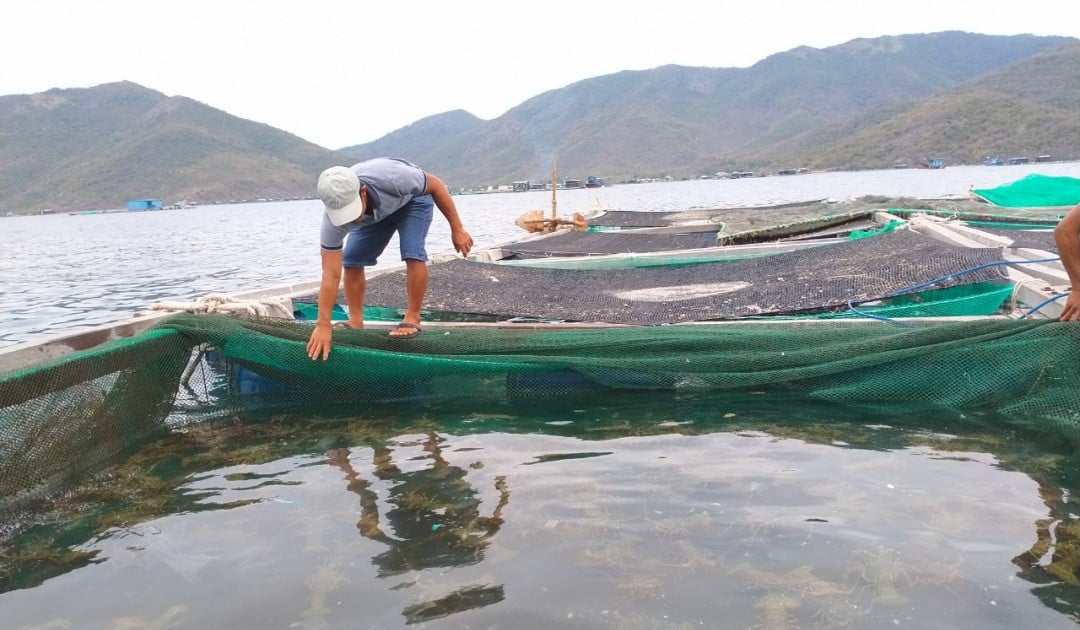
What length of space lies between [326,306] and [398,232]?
90 centimetres

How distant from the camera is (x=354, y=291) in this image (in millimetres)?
4980

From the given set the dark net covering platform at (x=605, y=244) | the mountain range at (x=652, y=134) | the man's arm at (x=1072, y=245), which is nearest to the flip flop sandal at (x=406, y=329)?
the man's arm at (x=1072, y=245)

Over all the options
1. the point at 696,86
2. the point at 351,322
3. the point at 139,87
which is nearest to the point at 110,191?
the point at 139,87

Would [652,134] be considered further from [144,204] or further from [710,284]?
[710,284]

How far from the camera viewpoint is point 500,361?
4258mm

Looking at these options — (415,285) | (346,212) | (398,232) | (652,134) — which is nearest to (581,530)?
(346,212)

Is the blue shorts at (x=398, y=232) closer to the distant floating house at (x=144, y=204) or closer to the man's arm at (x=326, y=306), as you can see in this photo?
the man's arm at (x=326, y=306)

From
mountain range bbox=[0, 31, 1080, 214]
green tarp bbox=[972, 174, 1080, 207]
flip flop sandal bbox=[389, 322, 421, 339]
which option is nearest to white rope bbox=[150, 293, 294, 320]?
flip flop sandal bbox=[389, 322, 421, 339]

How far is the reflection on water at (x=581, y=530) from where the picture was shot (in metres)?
2.21

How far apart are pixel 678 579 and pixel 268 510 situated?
1838mm

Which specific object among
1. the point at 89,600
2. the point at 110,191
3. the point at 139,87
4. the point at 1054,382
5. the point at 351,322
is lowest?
the point at 89,600

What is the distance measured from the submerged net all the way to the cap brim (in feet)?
2.51

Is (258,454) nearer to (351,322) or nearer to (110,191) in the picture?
(351,322)

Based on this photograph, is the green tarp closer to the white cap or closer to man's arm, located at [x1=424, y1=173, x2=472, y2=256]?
man's arm, located at [x1=424, y1=173, x2=472, y2=256]
